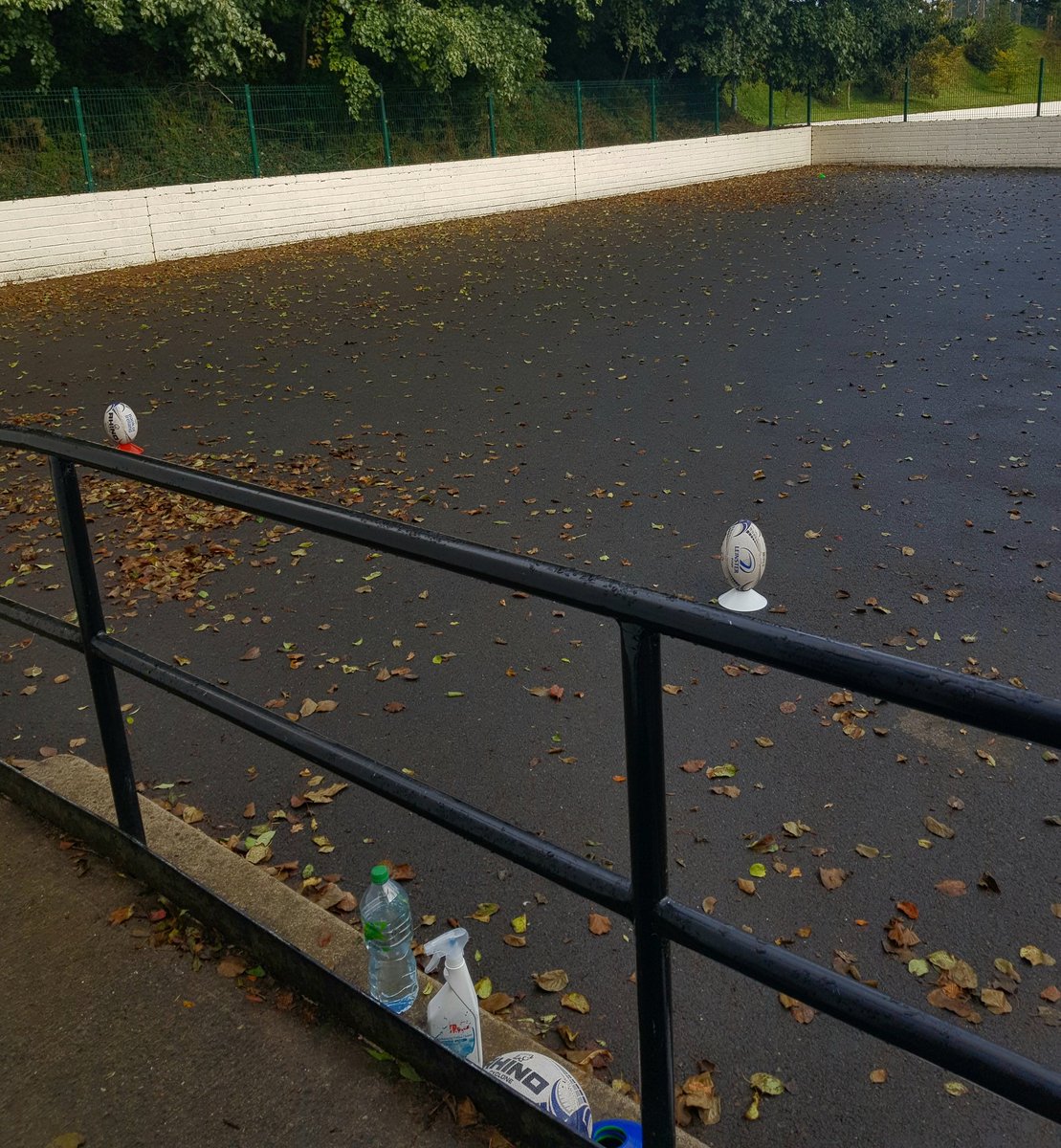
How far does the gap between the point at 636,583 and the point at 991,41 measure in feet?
209

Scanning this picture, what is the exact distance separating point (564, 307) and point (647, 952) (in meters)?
14.3

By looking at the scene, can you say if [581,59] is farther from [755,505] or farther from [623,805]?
[623,805]

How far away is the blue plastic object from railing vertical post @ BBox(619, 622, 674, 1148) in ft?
1.41

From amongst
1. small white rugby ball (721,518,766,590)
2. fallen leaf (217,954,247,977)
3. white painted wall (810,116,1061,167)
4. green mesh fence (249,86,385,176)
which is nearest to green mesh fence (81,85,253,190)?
green mesh fence (249,86,385,176)

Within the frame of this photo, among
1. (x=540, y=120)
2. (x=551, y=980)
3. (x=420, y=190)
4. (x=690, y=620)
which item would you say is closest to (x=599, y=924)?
(x=551, y=980)

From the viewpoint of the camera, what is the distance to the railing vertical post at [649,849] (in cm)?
193

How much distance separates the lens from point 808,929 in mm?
3934

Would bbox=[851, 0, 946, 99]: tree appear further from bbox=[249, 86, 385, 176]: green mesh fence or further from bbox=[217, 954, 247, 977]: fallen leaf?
bbox=[217, 954, 247, 977]: fallen leaf

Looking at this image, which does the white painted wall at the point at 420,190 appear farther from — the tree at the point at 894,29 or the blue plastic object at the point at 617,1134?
the blue plastic object at the point at 617,1134

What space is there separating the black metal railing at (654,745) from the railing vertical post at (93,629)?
0.19 meters

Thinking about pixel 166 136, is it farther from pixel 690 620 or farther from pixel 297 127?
pixel 690 620

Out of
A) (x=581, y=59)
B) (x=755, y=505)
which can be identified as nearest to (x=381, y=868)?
(x=755, y=505)

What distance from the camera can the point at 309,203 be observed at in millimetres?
24172

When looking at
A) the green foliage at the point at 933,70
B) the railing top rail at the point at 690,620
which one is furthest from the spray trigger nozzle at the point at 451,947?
the green foliage at the point at 933,70
